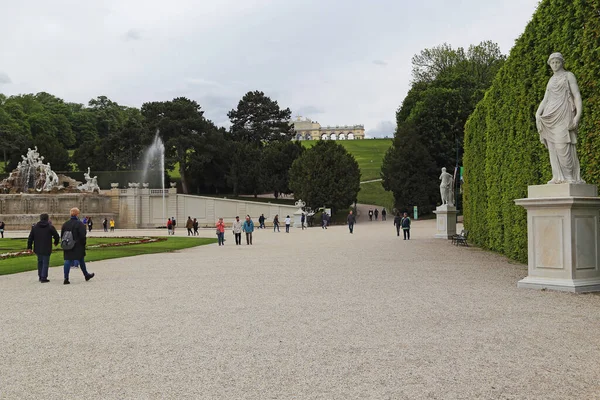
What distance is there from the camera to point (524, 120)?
53.9ft

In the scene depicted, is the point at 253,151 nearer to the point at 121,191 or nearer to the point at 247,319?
the point at 121,191

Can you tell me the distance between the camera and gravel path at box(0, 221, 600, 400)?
5215mm

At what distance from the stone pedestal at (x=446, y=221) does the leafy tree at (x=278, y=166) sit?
47134 millimetres

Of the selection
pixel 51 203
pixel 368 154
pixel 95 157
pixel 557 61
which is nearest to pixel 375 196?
pixel 368 154

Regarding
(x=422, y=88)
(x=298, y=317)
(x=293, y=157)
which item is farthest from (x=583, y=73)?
(x=293, y=157)

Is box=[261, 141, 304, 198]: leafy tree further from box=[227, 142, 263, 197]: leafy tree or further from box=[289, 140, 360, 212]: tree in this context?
box=[289, 140, 360, 212]: tree

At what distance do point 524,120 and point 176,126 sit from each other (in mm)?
64835

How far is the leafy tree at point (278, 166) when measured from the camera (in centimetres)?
7744

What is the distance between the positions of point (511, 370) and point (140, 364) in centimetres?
366

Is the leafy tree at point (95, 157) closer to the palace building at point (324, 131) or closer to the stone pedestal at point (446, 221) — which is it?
the stone pedestal at point (446, 221)

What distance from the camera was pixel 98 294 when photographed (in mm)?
11367

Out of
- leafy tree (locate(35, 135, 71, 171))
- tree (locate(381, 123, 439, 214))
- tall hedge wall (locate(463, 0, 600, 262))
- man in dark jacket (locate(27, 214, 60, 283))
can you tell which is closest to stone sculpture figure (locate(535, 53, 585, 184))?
tall hedge wall (locate(463, 0, 600, 262))

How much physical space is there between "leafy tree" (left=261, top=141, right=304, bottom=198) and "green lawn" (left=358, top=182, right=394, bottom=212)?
12733 mm

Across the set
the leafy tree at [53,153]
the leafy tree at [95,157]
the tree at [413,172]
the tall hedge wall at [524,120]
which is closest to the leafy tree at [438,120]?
the tree at [413,172]
